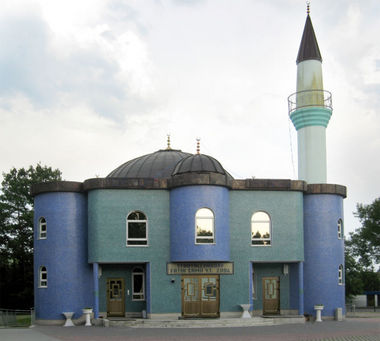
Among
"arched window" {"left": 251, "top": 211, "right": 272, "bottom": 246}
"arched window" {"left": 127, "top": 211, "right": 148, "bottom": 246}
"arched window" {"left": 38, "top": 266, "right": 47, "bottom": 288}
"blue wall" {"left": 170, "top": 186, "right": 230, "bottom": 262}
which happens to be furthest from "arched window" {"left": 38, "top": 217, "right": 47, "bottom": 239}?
"arched window" {"left": 251, "top": 211, "right": 272, "bottom": 246}

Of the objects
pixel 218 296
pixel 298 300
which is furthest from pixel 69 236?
pixel 298 300

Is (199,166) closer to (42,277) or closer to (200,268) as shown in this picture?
(200,268)

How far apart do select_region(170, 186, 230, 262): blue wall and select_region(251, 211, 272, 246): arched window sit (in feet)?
5.07

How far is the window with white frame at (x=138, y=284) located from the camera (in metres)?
30.9

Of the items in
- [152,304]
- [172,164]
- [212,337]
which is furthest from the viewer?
[172,164]

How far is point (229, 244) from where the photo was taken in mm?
29969

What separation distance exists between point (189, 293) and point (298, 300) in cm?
542

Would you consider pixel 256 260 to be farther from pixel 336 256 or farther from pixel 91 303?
pixel 91 303

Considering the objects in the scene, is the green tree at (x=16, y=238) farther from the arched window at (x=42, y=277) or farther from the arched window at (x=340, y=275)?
the arched window at (x=340, y=275)

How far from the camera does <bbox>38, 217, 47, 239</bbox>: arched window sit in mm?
30672

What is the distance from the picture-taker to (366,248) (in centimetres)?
6069

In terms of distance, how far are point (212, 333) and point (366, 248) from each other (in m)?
40.5

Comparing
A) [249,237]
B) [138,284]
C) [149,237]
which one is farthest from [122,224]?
[249,237]

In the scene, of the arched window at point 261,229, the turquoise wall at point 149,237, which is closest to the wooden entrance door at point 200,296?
the turquoise wall at point 149,237
